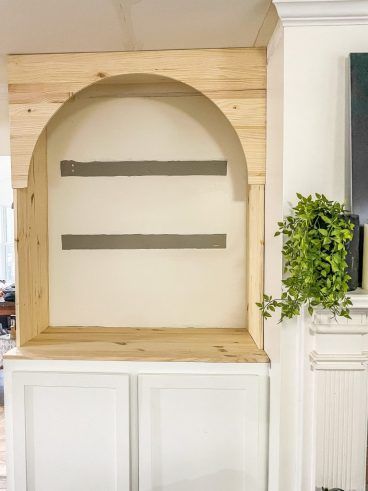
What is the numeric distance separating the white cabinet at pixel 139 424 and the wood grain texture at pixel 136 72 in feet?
2.88

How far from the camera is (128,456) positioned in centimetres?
166

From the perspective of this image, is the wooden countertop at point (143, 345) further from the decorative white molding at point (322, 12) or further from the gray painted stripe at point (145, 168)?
the decorative white molding at point (322, 12)

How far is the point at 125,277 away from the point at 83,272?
23 centimetres

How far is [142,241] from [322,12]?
1279 mm

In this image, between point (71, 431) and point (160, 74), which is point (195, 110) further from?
point (71, 431)

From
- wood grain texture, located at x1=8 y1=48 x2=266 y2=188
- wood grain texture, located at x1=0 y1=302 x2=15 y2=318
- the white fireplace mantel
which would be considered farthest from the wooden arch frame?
wood grain texture, located at x1=0 y1=302 x2=15 y2=318

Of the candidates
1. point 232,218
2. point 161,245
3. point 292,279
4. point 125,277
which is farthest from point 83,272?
point 292,279

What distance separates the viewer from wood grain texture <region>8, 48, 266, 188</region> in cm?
171

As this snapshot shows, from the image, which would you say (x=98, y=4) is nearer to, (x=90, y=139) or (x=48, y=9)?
(x=48, y=9)

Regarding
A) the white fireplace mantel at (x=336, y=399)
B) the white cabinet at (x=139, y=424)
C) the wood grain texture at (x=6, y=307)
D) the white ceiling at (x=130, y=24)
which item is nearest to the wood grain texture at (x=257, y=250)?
the white cabinet at (x=139, y=424)

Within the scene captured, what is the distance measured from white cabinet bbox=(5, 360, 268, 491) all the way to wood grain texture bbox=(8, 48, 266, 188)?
879 millimetres

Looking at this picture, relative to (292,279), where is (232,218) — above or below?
above

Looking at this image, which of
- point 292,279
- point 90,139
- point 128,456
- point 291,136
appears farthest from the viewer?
point 90,139

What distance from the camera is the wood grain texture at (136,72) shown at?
1.71 m
